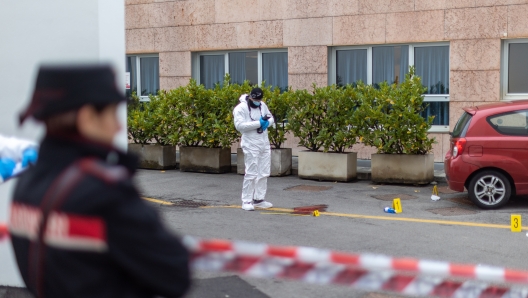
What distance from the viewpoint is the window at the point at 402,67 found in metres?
16.3

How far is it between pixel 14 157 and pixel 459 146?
8384 millimetres

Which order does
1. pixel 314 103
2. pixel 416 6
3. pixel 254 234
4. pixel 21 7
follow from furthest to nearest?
pixel 416 6
pixel 314 103
pixel 254 234
pixel 21 7

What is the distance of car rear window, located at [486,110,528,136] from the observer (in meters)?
10.8

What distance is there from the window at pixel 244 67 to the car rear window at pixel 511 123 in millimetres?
7674

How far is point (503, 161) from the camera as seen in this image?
10.7 m

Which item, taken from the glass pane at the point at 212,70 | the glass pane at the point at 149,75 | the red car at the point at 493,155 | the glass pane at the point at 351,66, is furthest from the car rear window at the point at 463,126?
the glass pane at the point at 149,75

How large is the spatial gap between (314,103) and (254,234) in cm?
584

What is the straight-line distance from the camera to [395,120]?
13180mm

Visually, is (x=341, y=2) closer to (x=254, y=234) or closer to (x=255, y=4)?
(x=255, y=4)

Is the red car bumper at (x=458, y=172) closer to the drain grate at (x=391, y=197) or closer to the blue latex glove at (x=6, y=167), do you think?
the drain grate at (x=391, y=197)

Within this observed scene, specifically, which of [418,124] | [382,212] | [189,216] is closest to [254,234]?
[189,216]

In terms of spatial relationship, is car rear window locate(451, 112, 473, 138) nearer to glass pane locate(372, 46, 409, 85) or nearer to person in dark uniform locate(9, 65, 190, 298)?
glass pane locate(372, 46, 409, 85)

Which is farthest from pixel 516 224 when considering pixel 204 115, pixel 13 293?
pixel 204 115

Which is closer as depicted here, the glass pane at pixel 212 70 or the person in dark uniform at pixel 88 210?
the person in dark uniform at pixel 88 210
